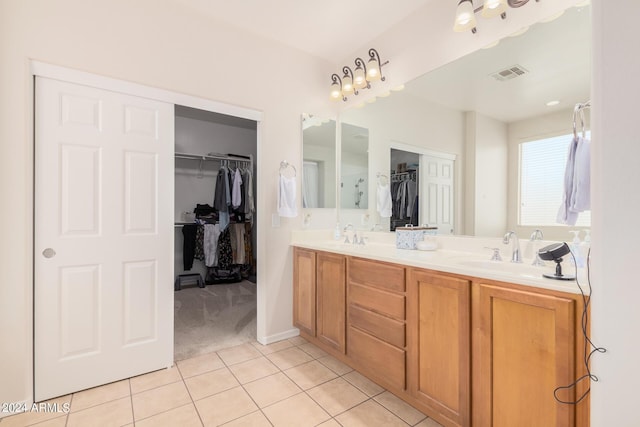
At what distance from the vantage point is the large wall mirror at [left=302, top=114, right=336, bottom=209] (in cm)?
299

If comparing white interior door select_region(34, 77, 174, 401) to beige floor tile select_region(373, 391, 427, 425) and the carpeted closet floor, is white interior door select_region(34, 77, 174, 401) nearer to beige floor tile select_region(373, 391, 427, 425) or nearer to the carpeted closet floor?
the carpeted closet floor

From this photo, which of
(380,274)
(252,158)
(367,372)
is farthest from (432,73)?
(252,158)

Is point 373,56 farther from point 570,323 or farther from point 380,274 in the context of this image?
point 570,323

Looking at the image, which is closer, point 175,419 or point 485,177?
point 175,419

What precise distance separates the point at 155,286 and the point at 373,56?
104 inches

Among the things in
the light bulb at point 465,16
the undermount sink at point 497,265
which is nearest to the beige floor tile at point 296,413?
the undermount sink at point 497,265

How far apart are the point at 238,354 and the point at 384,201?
6.16ft

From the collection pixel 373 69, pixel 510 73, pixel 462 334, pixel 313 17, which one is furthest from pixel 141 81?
pixel 462 334

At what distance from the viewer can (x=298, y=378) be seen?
214 cm

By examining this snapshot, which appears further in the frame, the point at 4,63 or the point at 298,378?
the point at 298,378

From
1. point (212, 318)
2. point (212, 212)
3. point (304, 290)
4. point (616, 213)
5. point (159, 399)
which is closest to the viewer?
point (616, 213)

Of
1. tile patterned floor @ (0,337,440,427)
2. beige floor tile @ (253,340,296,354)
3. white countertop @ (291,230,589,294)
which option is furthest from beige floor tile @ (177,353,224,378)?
white countertop @ (291,230,589,294)

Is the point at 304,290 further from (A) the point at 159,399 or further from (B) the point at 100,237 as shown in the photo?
(B) the point at 100,237

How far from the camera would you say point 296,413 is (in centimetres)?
175
